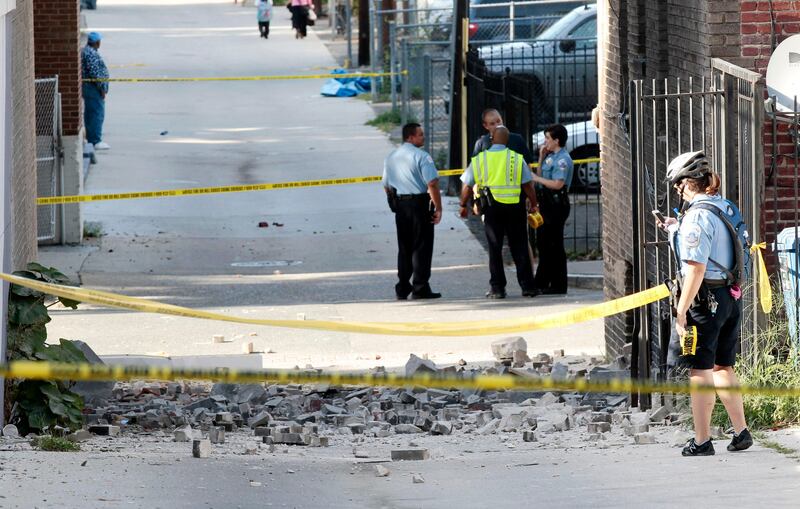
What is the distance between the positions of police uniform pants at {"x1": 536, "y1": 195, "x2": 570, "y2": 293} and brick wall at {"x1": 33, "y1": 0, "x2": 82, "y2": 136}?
594cm

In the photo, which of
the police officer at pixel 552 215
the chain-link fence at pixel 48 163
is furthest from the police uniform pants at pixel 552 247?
the chain-link fence at pixel 48 163

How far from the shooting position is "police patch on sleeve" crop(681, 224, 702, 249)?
23.3ft

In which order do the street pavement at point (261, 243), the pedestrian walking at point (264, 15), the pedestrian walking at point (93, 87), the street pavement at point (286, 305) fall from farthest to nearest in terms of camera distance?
the pedestrian walking at point (264, 15) → the pedestrian walking at point (93, 87) → the street pavement at point (261, 243) → the street pavement at point (286, 305)

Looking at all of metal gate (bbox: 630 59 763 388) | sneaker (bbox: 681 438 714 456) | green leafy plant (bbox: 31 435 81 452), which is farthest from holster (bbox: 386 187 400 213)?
sneaker (bbox: 681 438 714 456)

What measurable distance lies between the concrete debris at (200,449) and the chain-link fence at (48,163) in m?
9.19

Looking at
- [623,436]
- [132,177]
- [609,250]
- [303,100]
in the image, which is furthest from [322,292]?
[303,100]

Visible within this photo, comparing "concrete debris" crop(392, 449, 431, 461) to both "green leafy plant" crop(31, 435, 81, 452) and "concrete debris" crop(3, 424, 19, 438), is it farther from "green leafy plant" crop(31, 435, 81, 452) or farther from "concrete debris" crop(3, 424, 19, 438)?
"concrete debris" crop(3, 424, 19, 438)

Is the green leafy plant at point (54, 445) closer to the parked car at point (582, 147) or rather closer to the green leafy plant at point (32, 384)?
the green leafy plant at point (32, 384)

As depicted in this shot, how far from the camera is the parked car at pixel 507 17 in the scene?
2911 cm

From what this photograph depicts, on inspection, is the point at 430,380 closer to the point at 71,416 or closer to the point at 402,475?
the point at 402,475

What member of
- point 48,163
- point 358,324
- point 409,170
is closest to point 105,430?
point 358,324

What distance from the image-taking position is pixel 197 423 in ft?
29.5

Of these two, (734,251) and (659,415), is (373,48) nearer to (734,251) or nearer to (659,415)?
(659,415)

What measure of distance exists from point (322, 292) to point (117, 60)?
84.0 ft
